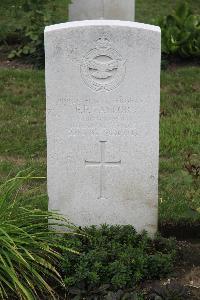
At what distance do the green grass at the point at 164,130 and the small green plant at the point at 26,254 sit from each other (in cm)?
98

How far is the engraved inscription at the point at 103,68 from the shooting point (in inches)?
185

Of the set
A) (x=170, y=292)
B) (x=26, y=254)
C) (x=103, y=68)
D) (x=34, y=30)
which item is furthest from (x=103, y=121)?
(x=34, y=30)

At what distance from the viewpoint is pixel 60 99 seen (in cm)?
477

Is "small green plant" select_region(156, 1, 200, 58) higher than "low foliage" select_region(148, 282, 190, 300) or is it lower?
higher

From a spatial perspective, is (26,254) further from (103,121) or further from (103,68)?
(103,68)

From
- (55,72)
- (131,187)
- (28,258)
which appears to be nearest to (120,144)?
(131,187)

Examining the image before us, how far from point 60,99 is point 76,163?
0.45m

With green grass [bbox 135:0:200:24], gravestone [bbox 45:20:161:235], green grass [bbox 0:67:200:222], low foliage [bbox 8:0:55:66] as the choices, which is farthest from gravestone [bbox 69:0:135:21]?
gravestone [bbox 45:20:161:235]

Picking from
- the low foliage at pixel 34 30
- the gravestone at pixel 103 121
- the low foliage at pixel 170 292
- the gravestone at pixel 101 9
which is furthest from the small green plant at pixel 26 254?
the gravestone at pixel 101 9

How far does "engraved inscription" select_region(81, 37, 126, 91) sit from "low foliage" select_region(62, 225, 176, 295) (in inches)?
37.9

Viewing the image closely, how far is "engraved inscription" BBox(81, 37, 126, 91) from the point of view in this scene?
469 cm

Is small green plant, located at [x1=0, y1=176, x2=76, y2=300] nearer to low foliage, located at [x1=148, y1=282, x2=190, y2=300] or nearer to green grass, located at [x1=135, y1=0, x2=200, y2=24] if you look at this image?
low foliage, located at [x1=148, y1=282, x2=190, y2=300]

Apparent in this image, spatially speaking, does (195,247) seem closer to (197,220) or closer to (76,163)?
(197,220)

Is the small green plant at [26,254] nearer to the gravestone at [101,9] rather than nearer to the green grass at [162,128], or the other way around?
the green grass at [162,128]
